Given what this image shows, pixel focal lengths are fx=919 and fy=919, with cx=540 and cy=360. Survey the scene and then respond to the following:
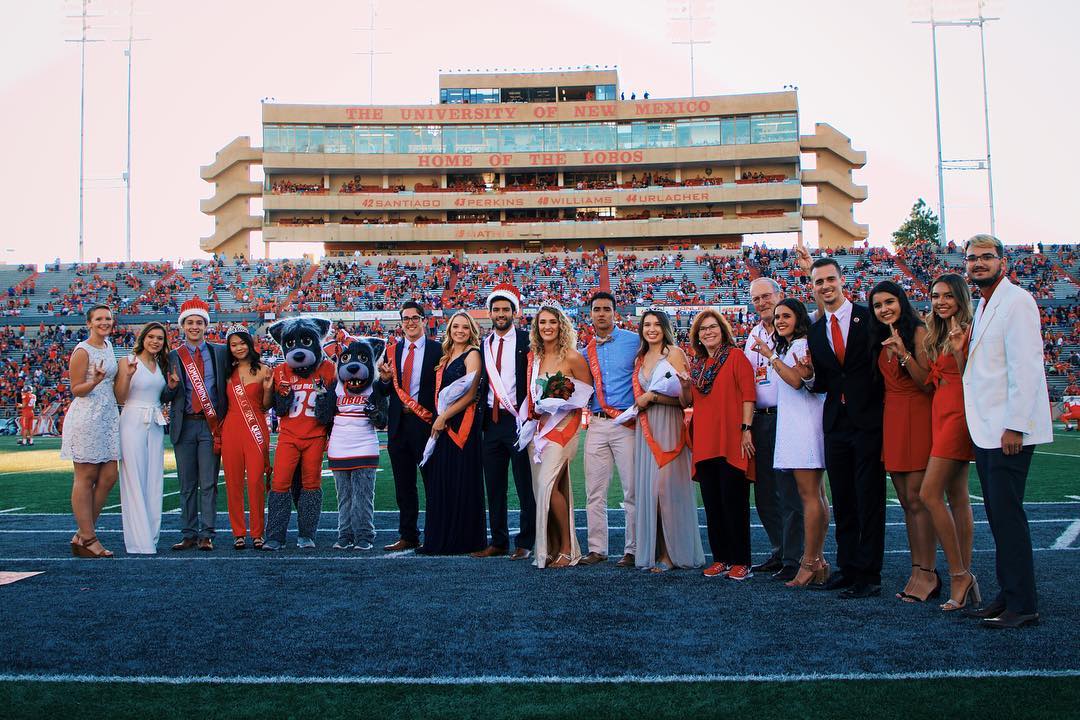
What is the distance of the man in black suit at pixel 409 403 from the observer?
830 cm

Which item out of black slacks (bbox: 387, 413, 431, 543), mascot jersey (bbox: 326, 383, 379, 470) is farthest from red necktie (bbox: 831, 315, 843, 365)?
mascot jersey (bbox: 326, 383, 379, 470)

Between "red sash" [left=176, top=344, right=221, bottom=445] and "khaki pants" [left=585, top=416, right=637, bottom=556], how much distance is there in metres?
3.48

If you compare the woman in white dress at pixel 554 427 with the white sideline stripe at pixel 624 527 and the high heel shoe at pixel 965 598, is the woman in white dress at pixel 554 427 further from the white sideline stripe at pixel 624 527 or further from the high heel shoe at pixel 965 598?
the high heel shoe at pixel 965 598

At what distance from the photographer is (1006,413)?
509cm

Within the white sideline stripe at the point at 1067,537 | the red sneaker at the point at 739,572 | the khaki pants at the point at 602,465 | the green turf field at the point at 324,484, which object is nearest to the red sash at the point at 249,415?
the khaki pants at the point at 602,465

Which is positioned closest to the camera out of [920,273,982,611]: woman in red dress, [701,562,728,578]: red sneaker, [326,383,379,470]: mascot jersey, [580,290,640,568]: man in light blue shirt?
[920,273,982,611]: woman in red dress

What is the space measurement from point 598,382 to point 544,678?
3600mm

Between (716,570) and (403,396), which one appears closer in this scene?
(716,570)

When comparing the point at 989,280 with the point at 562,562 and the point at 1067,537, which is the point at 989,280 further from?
the point at 1067,537

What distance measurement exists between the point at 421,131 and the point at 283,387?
5610 cm

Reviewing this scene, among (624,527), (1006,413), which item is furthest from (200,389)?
(1006,413)

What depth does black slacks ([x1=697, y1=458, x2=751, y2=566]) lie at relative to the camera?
22.0 feet

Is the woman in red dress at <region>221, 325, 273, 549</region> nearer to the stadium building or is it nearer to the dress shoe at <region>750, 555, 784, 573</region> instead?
the dress shoe at <region>750, 555, 784, 573</region>

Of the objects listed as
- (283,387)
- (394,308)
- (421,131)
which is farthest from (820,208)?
(283,387)
